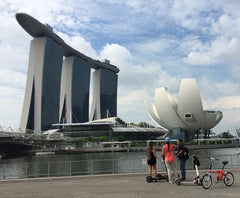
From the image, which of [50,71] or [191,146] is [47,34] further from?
[191,146]

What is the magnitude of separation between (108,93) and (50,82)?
53856 millimetres

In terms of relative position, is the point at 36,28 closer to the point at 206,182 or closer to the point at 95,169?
the point at 95,169

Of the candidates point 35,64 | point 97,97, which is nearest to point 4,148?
point 35,64

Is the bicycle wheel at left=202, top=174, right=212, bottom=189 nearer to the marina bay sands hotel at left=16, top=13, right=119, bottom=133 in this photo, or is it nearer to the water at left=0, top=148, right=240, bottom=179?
the water at left=0, top=148, right=240, bottom=179

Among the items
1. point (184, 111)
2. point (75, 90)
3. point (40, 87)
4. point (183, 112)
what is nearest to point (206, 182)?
point (184, 111)

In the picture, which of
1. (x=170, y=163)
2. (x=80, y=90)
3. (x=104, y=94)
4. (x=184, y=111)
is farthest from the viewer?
(x=104, y=94)

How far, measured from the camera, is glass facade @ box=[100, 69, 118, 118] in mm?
154875

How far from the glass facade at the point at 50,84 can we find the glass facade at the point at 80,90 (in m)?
17.4

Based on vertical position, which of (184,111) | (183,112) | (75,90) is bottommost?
(183,112)

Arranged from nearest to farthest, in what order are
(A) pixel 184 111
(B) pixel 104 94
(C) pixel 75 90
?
(A) pixel 184 111
(C) pixel 75 90
(B) pixel 104 94

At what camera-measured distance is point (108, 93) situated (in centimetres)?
15738

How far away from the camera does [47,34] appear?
360 feet

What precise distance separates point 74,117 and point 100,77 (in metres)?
35.4

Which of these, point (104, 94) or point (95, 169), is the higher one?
point (104, 94)
